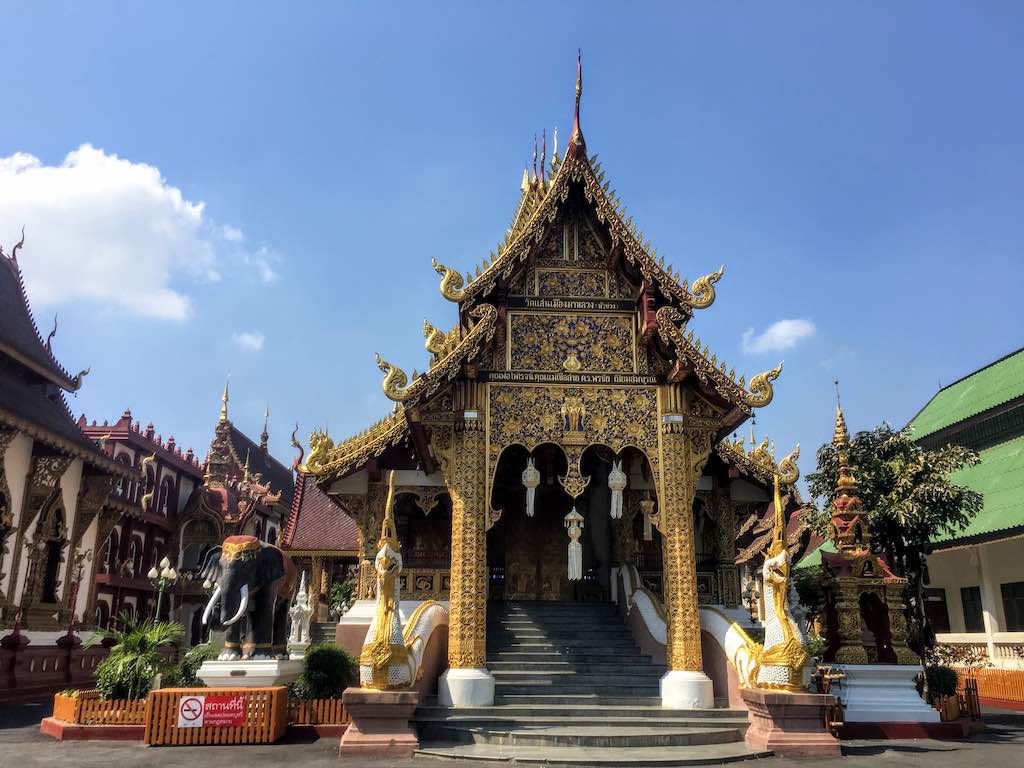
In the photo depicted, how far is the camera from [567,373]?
477 inches

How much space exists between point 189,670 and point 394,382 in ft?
17.7

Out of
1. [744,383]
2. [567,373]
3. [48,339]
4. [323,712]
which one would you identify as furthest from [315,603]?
[744,383]

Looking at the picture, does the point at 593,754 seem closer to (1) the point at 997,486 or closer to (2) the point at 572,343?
(2) the point at 572,343

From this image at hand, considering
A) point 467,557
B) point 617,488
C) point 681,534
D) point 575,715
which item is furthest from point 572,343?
point 575,715

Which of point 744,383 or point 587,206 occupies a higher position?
point 587,206

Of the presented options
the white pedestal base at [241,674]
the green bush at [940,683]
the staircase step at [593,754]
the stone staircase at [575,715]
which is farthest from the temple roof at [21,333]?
the green bush at [940,683]

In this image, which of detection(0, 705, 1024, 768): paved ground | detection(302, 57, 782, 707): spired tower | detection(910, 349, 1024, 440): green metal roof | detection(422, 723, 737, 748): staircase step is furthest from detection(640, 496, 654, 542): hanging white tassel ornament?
detection(910, 349, 1024, 440): green metal roof

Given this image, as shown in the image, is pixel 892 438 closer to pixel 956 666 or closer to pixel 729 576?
pixel 729 576

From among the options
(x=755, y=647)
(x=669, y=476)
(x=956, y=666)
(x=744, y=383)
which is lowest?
(x=956, y=666)

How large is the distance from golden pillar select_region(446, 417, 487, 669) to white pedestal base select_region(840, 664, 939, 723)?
5589mm

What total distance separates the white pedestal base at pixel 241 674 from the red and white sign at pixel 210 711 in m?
0.48

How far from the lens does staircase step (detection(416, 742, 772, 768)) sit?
28.7 ft

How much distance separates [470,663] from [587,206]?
757 centimetres

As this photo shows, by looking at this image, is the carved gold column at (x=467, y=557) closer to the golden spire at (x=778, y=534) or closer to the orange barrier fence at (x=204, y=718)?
the orange barrier fence at (x=204, y=718)
